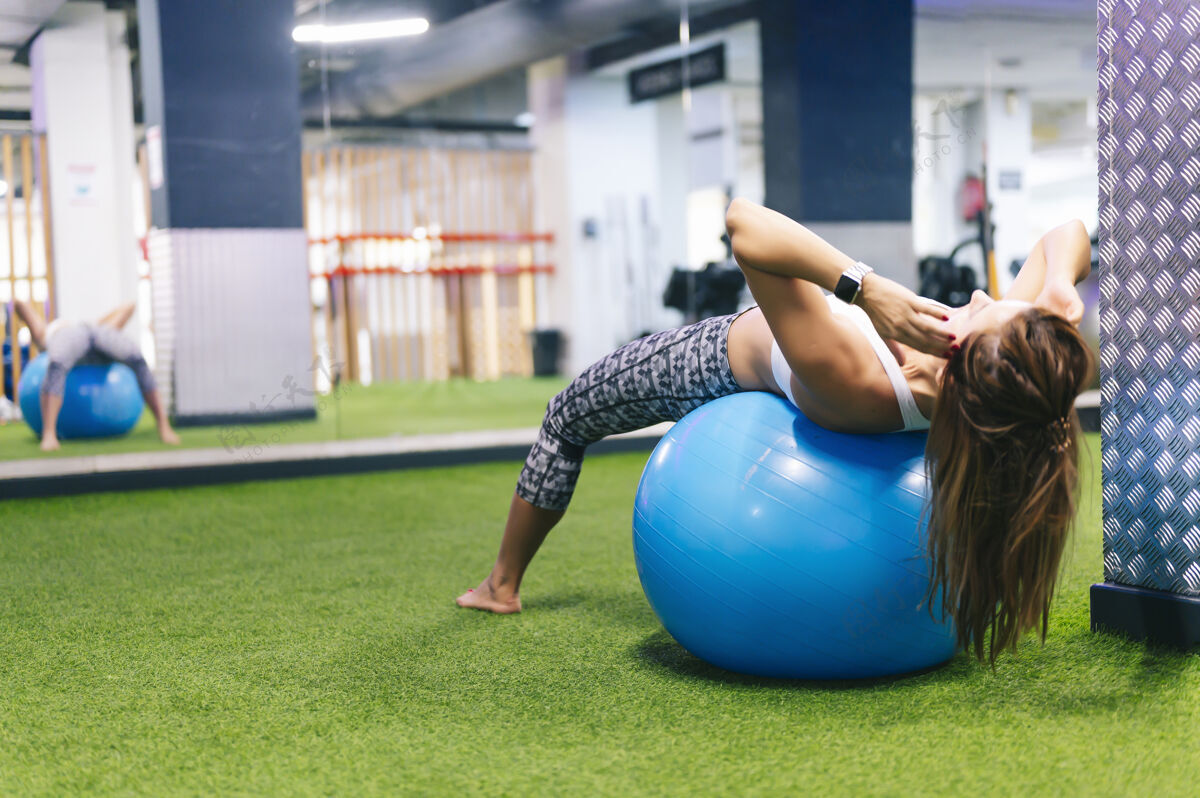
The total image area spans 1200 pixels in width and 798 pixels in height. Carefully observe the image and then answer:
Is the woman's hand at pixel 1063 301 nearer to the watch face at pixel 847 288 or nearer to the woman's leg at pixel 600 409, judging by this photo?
the watch face at pixel 847 288

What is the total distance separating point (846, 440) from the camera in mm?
1912

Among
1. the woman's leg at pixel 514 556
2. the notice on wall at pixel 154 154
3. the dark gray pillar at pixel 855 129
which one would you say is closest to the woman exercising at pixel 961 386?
the woman's leg at pixel 514 556

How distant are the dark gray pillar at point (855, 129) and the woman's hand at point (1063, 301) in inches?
176

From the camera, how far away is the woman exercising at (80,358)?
18.5ft

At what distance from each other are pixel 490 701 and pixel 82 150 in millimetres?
8207

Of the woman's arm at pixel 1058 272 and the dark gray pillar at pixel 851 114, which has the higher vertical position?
the dark gray pillar at pixel 851 114

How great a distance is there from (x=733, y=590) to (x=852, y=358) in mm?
470

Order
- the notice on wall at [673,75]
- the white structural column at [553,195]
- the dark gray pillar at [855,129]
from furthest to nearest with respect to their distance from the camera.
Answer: the white structural column at [553,195] < the notice on wall at [673,75] < the dark gray pillar at [855,129]

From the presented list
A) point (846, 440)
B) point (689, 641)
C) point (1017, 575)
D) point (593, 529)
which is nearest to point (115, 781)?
point (689, 641)

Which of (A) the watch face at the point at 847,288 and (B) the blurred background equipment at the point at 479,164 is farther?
(B) the blurred background equipment at the point at 479,164

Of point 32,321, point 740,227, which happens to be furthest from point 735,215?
point 32,321

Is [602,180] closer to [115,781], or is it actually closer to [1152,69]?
[1152,69]

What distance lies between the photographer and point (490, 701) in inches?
77.9

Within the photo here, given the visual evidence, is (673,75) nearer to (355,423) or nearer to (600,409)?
(355,423)
